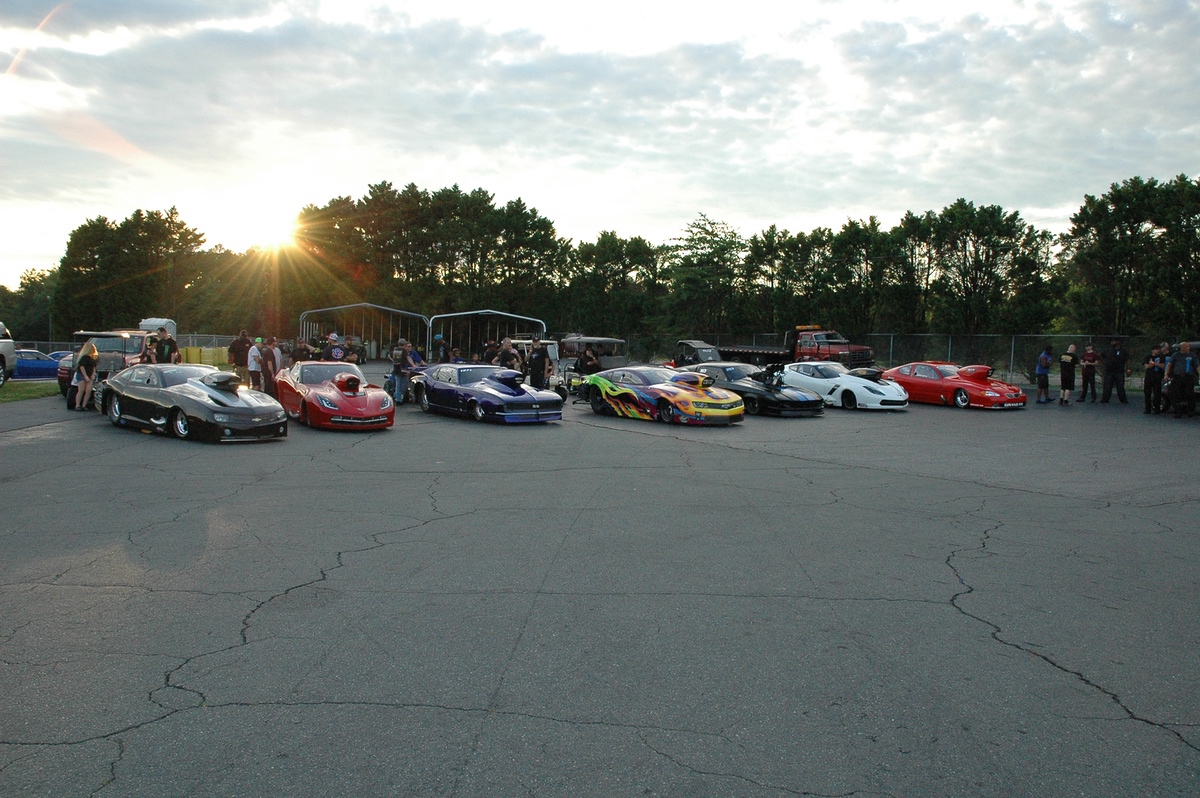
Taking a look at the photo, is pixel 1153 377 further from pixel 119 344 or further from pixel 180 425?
pixel 119 344

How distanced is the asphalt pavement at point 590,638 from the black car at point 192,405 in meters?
3.26

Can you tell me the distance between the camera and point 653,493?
390 inches

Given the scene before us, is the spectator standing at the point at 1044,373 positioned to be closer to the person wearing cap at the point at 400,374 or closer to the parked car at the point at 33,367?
the person wearing cap at the point at 400,374

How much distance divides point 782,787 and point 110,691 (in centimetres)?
309

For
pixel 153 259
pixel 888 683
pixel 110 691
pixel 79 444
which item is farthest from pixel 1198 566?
pixel 153 259

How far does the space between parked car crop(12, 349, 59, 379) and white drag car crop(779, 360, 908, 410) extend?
2755cm

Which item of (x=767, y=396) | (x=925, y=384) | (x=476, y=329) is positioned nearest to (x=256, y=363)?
(x=767, y=396)

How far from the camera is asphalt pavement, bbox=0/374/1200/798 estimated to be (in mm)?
3385

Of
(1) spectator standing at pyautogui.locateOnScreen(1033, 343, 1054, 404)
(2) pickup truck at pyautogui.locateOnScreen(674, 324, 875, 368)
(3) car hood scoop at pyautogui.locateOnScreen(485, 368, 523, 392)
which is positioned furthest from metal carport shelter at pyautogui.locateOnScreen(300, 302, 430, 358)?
(1) spectator standing at pyautogui.locateOnScreen(1033, 343, 1054, 404)

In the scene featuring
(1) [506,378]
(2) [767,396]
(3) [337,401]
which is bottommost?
(2) [767,396]

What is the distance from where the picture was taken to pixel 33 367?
109 ft

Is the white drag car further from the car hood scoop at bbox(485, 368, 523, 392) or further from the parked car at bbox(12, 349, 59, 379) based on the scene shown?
the parked car at bbox(12, 349, 59, 379)

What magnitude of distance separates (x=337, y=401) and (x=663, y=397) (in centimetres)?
707

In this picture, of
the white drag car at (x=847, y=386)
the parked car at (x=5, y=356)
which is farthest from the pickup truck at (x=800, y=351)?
the parked car at (x=5, y=356)
